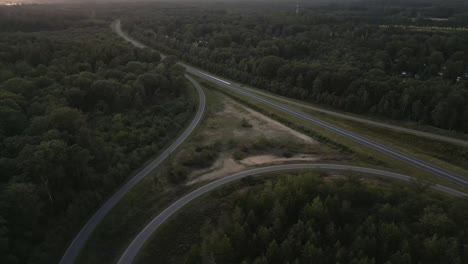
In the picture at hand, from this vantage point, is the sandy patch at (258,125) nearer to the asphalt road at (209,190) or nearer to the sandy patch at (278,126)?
the sandy patch at (278,126)

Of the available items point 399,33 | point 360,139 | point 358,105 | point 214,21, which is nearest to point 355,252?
point 360,139

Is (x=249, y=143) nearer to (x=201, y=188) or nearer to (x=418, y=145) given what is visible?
(x=201, y=188)

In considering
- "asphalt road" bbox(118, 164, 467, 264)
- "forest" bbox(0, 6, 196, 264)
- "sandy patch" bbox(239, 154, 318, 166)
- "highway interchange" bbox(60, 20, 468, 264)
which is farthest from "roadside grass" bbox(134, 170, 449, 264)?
"forest" bbox(0, 6, 196, 264)

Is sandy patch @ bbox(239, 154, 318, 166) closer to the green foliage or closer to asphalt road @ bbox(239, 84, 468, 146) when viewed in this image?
the green foliage

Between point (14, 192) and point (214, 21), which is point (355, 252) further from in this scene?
point (214, 21)

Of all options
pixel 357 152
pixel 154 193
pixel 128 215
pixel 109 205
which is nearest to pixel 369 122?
pixel 357 152
